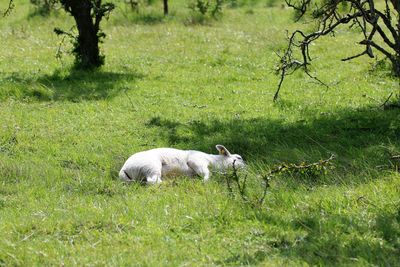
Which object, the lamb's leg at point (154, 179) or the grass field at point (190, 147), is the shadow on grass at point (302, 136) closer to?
the grass field at point (190, 147)

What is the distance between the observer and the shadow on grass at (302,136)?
976 centimetres

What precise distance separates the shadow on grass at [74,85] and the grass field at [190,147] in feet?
0.15

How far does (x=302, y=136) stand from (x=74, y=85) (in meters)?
6.00

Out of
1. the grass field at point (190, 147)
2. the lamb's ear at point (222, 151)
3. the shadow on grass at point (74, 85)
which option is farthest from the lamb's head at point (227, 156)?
the shadow on grass at point (74, 85)

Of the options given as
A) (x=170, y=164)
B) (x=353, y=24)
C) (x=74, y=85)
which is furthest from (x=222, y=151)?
(x=74, y=85)

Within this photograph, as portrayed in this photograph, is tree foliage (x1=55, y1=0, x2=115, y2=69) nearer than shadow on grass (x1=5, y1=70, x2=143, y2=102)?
No

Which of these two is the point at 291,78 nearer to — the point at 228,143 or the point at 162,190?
the point at 228,143

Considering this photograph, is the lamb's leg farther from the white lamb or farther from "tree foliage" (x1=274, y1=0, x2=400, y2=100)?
"tree foliage" (x1=274, y1=0, x2=400, y2=100)

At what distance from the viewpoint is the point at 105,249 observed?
6133 mm

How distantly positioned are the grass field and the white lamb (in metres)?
0.28

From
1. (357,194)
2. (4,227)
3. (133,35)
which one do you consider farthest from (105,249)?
A: (133,35)

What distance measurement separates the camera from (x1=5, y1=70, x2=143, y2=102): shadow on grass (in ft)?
45.9

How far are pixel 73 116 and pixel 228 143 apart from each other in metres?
3.18

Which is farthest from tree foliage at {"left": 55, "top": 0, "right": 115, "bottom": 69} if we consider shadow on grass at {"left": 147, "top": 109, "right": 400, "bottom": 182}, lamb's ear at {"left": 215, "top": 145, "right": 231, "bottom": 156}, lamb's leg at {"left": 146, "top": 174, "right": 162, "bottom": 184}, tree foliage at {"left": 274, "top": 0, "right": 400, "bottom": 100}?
lamb's leg at {"left": 146, "top": 174, "right": 162, "bottom": 184}
